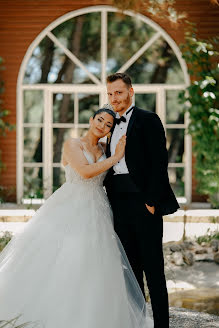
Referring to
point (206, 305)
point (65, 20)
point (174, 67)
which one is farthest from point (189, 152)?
point (206, 305)

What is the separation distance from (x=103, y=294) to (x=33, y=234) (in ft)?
1.89

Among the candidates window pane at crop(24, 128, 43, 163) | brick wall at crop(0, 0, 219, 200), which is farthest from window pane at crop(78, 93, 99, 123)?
brick wall at crop(0, 0, 219, 200)

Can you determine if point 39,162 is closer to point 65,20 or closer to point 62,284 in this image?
point 65,20

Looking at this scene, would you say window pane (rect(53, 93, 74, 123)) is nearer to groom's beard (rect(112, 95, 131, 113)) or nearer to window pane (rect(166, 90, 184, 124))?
window pane (rect(166, 90, 184, 124))

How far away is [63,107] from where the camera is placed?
8.77m

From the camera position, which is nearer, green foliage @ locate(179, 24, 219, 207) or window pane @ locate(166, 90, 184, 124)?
green foliage @ locate(179, 24, 219, 207)

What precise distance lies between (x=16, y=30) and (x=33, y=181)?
234cm

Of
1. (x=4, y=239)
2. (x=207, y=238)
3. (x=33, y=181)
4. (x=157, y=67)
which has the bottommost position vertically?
(x=207, y=238)

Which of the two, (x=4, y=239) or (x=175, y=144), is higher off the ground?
(x=175, y=144)

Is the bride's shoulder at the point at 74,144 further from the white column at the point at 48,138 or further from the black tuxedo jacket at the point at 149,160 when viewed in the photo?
the white column at the point at 48,138

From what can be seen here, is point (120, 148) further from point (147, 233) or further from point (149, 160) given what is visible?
point (147, 233)

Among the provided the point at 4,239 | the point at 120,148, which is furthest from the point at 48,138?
the point at 120,148

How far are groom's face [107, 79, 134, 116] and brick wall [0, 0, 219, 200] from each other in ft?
17.9

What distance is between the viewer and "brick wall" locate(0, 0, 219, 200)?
340 inches
